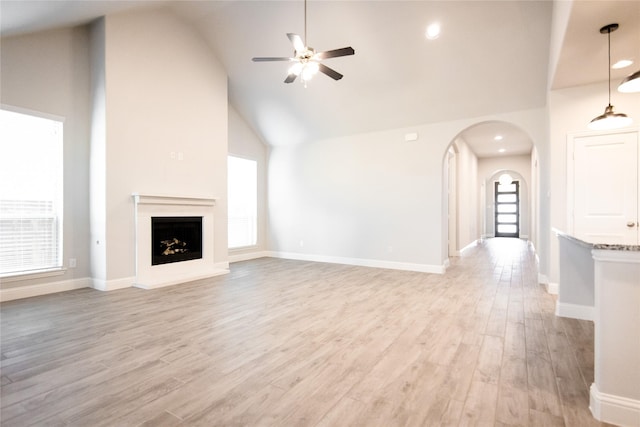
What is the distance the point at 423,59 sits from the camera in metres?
5.00

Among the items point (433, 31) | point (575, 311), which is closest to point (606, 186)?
point (575, 311)

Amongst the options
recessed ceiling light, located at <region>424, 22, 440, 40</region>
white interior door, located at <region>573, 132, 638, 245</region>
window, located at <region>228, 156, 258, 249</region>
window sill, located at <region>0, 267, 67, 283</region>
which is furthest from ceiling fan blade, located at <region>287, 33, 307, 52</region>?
window sill, located at <region>0, 267, 67, 283</region>

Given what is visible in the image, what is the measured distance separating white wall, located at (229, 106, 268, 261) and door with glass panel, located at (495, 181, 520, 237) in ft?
38.4

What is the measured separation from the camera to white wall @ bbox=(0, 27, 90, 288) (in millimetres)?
4164

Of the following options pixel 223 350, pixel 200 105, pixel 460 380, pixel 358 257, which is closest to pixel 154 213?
pixel 200 105

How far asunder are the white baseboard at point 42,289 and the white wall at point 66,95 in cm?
6

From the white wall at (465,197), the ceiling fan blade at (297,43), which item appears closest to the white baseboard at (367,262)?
the white wall at (465,197)

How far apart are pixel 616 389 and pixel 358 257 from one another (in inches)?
207

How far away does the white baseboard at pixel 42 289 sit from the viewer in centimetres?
411

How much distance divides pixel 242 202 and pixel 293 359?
585 cm

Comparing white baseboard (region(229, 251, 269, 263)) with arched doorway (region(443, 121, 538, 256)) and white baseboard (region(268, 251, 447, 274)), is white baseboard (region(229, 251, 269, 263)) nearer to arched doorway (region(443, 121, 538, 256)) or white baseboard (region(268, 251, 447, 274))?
white baseboard (region(268, 251, 447, 274))

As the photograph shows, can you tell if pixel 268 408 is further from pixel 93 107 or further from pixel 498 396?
pixel 93 107

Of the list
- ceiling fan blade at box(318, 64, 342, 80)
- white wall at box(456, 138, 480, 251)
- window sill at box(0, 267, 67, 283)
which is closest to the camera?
ceiling fan blade at box(318, 64, 342, 80)

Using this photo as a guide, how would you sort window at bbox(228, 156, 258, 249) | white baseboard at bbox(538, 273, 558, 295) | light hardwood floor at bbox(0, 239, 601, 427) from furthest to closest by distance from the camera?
1. window at bbox(228, 156, 258, 249)
2. white baseboard at bbox(538, 273, 558, 295)
3. light hardwood floor at bbox(0, 239, 601, 427)
